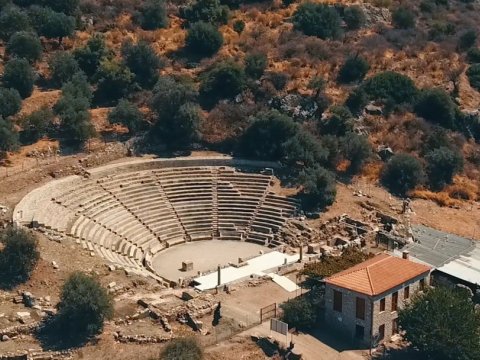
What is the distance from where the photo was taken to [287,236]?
42.7m

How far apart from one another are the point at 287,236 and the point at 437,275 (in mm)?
9681

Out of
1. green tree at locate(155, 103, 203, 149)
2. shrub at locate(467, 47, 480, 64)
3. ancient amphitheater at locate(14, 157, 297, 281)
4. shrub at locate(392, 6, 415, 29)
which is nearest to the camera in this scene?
ancient amphitheater at locate(14, 157, 297, 281)

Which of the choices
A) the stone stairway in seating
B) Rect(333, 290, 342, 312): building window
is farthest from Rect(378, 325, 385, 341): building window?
the stone stairway in seating

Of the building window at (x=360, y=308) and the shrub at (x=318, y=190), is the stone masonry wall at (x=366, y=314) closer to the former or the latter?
the building window at (x=360, y=308)

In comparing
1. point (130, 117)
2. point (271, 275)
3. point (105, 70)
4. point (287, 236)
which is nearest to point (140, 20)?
point (105, 70)

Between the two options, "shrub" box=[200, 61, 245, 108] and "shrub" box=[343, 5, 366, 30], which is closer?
"shrub" box=[200, 61, 245, 108]

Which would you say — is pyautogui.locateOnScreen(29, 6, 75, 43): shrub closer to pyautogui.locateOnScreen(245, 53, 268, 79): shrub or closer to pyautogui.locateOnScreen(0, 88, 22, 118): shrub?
pyautogui.locateOnScreen(0, 88, 22, 118): shrub

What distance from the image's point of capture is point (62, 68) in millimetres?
54312

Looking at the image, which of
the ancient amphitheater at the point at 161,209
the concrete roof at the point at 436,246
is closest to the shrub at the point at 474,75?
the concrete roof at the point at 436,246

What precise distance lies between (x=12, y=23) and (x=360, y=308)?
4005 centimetres

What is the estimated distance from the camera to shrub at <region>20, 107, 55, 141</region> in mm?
48312

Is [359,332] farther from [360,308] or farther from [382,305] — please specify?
[382,305]

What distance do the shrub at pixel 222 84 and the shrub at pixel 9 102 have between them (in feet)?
45.5

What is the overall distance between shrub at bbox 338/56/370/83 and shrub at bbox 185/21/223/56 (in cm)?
1094
